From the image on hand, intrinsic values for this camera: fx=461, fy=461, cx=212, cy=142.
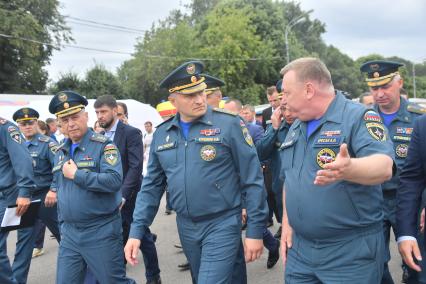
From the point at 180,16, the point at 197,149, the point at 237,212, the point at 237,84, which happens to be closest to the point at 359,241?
the point at 237,212

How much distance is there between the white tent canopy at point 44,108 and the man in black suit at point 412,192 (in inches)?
463

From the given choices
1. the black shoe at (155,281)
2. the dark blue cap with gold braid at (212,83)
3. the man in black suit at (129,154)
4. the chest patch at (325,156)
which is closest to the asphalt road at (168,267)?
the black shoe at (155,281)

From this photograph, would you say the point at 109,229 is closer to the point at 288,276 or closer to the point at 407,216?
the point at 288,276

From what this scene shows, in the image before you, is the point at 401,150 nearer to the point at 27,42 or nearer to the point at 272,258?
the point at 272,258

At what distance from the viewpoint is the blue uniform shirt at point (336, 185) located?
238 cm

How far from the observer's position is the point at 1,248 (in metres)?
4.86

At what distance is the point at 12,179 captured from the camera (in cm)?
512

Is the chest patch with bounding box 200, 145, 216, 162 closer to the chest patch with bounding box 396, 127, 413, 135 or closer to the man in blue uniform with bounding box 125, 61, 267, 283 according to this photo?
the man in blue uniform with bounding box 125, 61, 267, 283

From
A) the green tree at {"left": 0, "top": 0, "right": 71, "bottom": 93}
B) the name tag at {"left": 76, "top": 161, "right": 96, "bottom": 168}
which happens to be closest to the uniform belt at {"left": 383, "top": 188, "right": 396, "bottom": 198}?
the name tag at {"left": 76, "top": 161, "right": 96, "bottom": 168}

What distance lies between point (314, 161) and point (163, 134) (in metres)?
1.40

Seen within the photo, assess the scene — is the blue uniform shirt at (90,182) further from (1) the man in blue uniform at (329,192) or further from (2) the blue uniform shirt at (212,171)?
(1) the man in blue uniform at (329,192)

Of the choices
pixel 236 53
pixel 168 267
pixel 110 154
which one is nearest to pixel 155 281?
pixel 168 267

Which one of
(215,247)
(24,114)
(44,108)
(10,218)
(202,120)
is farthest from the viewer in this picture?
(44,108)

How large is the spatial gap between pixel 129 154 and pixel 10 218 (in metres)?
1.42
